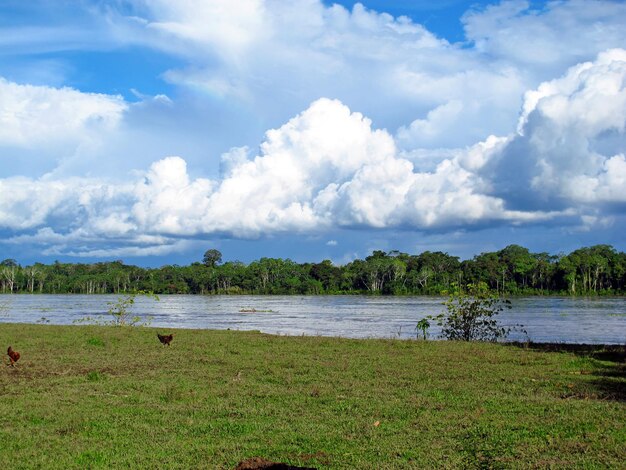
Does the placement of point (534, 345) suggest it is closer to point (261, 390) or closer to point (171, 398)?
point (261, 390)

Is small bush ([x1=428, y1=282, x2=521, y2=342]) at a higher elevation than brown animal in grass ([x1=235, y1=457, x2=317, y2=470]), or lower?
higher

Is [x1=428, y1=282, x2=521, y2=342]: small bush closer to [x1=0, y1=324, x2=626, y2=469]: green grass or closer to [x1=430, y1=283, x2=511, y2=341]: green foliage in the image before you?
[x1=430, y1=283, x2=511, y2=341]: green foliage

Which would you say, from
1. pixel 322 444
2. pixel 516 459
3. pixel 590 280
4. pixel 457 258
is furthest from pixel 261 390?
pixel 457 258

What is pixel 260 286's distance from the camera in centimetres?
15612

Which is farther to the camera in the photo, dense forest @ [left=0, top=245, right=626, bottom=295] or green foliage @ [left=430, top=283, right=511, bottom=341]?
A: dense forest @ [left=0, top=245, right=626, bottom=295]

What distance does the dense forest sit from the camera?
122 m

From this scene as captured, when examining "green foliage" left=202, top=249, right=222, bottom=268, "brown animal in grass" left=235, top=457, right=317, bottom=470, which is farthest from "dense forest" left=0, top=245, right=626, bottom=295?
"brown animal in grass" left=235, top=457, right=317, bottom=470

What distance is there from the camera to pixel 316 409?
11.2 metres

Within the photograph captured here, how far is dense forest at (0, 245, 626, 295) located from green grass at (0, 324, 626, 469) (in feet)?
312

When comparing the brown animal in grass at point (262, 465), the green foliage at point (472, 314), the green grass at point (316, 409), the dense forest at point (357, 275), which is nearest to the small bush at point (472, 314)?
the green foliage at point (472, 314)

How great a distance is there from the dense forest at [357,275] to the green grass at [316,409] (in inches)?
3743

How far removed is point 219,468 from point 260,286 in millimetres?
149001

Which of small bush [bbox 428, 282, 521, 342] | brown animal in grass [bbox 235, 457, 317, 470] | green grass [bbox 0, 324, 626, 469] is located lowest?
green grass [bbox 0, 324, 626, 469]

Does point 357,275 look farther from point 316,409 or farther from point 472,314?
point 316,409
